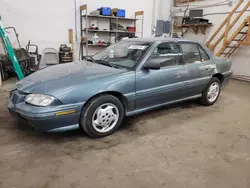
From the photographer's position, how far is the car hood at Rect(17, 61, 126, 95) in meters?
2.12

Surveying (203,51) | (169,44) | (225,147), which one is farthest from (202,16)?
(225,147)

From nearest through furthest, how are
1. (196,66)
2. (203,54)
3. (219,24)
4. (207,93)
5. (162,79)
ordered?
(162,79), (196,66), (203,54), (207,93), (219,24)

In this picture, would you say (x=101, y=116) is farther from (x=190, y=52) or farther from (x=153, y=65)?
(x=190, y=52)

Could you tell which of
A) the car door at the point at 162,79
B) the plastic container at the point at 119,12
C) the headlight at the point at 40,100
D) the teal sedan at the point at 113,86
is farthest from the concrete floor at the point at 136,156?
the plastic container at the point at 119,12

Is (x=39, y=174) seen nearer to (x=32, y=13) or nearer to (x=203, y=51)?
(x=203, y=51)

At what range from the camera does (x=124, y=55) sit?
111 inches

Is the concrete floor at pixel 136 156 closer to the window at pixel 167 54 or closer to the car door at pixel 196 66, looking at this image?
the car door at pixel 196 66

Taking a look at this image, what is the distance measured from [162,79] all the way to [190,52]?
0.81m

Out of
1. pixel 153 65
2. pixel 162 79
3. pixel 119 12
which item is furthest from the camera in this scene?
pixel 119 12

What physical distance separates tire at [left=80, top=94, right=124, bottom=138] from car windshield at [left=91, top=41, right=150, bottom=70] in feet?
1.71

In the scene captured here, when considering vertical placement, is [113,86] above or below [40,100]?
above

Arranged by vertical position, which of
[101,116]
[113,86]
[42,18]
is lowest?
[101,116]

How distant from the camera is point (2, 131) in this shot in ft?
8.13

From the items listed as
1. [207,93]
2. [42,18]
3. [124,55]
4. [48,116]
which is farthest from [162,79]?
[42,18]
